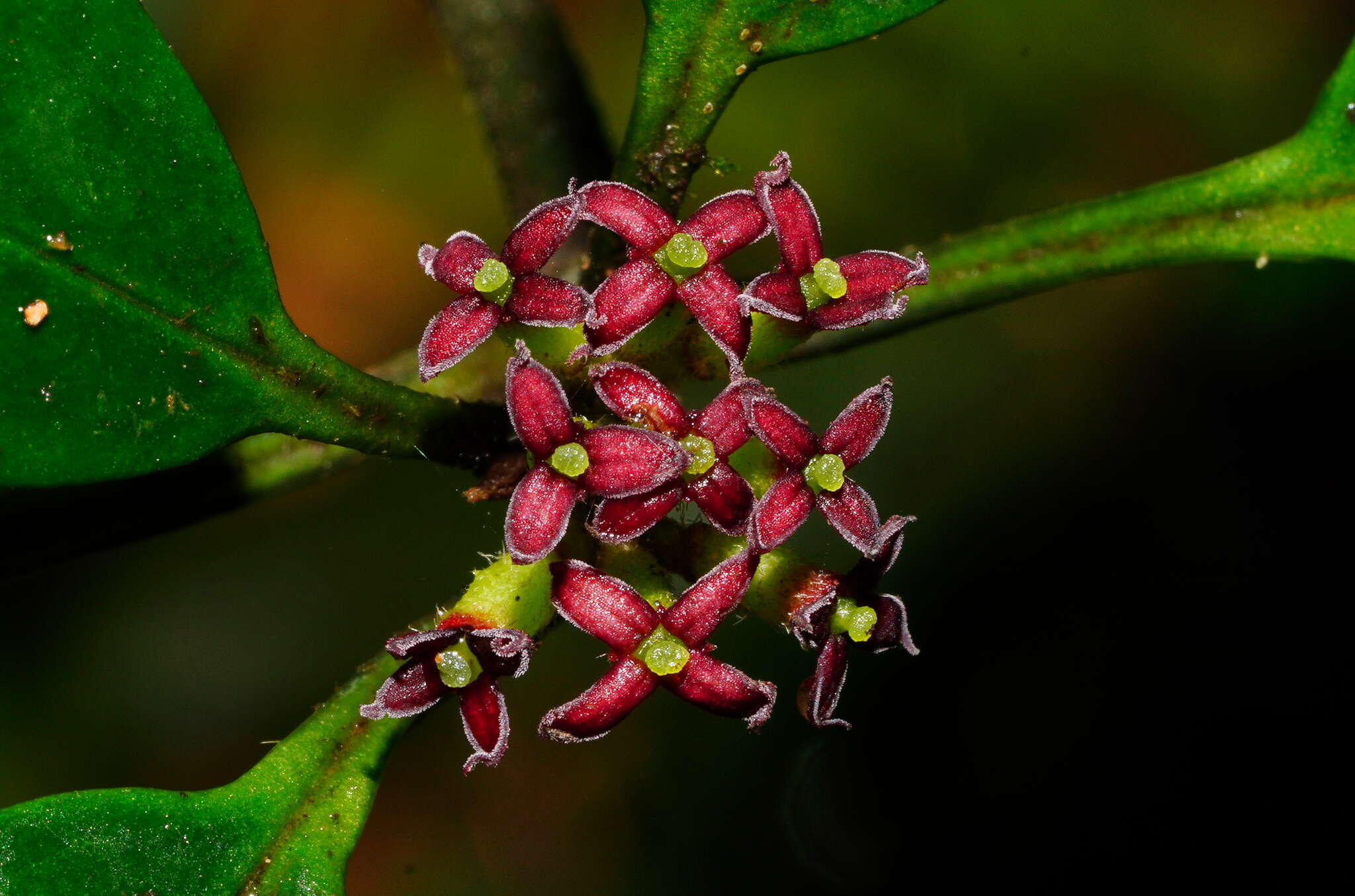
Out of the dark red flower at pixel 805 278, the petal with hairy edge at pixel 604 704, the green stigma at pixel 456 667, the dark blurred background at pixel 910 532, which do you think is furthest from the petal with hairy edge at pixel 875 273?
the dark blurred background at pixel 910 532

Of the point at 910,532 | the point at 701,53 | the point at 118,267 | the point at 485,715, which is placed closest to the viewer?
the point at 118,267

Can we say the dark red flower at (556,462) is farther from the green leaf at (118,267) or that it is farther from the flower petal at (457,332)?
the green leaf at (118,267)

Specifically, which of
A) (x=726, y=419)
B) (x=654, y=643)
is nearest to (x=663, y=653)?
(x=654, y=643)

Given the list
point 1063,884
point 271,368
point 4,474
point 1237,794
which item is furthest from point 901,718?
point 4,474

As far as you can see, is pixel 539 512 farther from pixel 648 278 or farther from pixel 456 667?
pixel 648 278

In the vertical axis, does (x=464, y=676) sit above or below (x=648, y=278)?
below

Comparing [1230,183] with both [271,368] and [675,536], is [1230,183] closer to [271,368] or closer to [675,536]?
[675,536]

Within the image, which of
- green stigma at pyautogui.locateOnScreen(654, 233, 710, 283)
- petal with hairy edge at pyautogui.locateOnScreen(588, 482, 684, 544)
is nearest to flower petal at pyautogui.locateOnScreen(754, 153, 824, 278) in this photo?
green stigma at pyautogui.locateOnScreen(654, 233, 710, 283)
